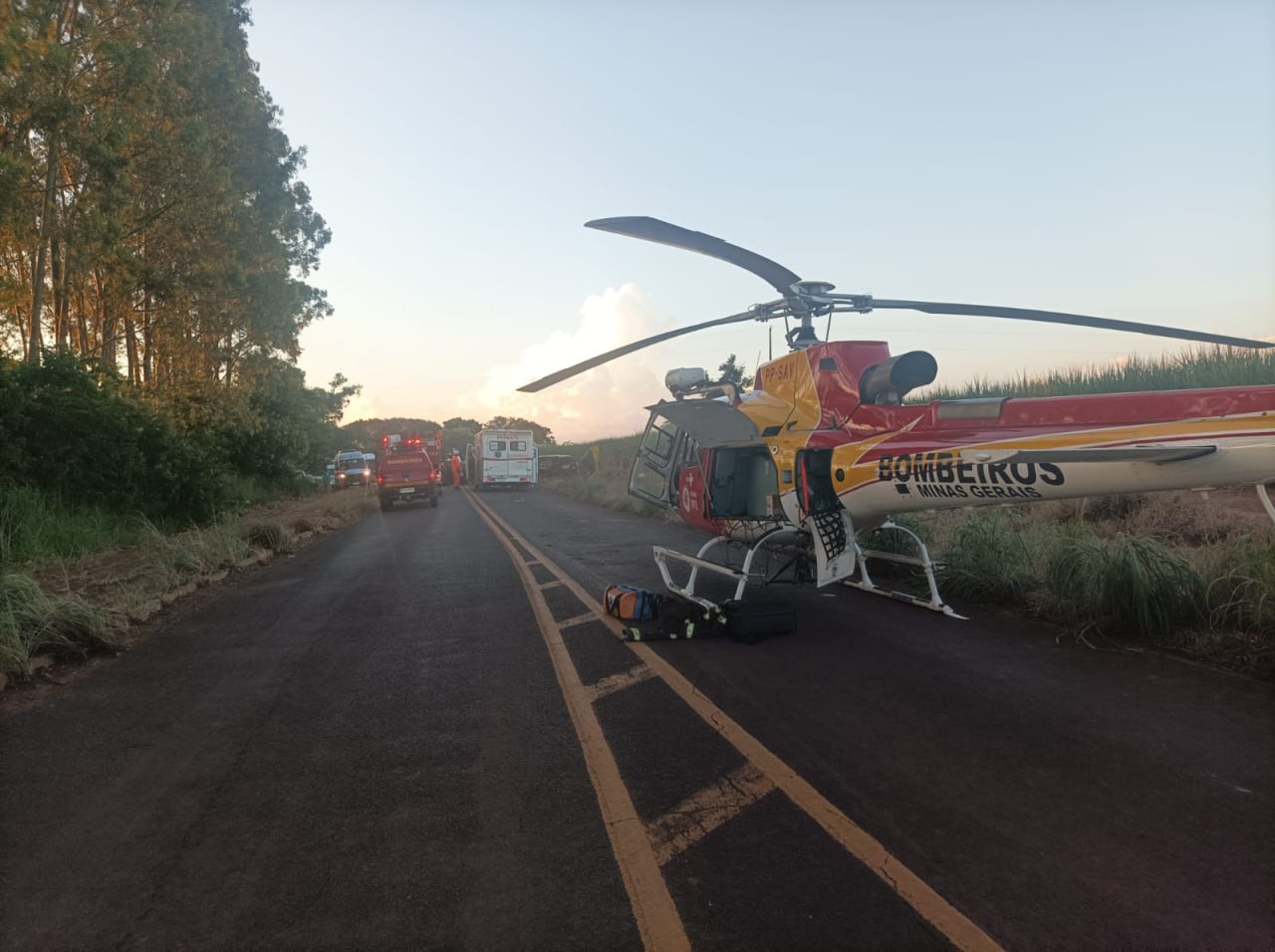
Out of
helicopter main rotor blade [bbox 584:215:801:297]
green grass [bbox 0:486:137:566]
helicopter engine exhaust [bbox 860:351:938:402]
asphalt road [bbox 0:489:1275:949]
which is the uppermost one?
helicopter main rotor blade [bbox 584:215:801:297]

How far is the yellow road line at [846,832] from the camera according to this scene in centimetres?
261

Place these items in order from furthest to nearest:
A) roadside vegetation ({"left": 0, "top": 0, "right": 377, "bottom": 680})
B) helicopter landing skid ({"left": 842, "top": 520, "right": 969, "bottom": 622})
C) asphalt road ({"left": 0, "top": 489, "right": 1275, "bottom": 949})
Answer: roadside vegetation ({"left": 0, "top": 0, "right": 377, "bottom": 680}), helicopter landing skid ({"left": 842, "top": 520, "right": 969, "bottom": 622}), asphalt road ({"left": 0, "top": 489, "right": 1275, "bottom": 949})

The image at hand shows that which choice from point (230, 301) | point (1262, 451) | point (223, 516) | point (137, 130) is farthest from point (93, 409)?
point (1262, 451)

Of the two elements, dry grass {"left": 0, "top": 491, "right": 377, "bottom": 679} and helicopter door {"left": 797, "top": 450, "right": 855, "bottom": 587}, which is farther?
helicopter door {"left": 797, "top": 450, "right": 855, "bottom": 587}

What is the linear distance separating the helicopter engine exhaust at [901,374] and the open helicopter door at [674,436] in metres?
1.47

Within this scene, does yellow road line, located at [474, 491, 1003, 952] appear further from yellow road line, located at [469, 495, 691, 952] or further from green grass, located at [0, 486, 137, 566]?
green grass, located at [0, 486, 137, 566]

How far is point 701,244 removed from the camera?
6.78 meters

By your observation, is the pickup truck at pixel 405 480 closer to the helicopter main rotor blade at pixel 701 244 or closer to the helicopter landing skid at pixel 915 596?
the helicopter landing skid at pixel 915 596

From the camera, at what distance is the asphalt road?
275 centimetres

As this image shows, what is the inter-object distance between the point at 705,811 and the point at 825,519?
13.2 ft

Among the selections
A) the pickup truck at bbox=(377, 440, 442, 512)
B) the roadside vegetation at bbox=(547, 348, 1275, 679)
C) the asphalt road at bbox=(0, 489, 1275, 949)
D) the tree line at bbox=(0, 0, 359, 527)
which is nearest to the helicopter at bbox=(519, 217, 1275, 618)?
the roadside vegetation at bbox=(547, 348, 1275, 679)

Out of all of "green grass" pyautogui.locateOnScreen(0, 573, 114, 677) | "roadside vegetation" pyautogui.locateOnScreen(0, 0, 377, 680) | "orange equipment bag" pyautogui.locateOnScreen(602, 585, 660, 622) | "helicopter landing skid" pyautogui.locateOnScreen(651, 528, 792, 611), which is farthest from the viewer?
"roadside vegetation" pyautogui.locateOnScreen(0, 0, 377, 680)

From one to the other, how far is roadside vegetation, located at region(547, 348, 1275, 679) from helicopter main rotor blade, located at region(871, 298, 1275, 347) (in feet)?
6.16

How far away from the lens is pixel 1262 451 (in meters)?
4.53
